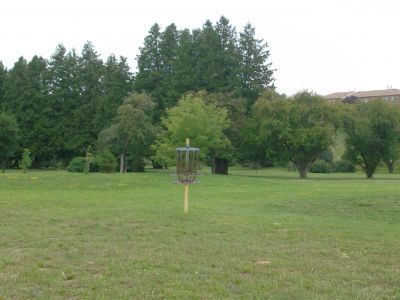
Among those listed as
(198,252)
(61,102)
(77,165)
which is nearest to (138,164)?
(77,165)

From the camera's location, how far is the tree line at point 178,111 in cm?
3862

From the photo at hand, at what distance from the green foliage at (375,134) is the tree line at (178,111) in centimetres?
10

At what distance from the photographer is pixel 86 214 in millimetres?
13031

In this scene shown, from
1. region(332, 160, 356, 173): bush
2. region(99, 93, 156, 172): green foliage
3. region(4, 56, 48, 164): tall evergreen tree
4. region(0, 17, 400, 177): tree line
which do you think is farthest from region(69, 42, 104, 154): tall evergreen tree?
region(332, 160, 356, 173): bush

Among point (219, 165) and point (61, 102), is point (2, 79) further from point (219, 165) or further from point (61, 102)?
point (219, 165)

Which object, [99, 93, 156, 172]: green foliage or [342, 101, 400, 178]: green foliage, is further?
[342, 101, 400, 178]: green foliage

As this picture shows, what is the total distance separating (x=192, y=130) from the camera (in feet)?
118

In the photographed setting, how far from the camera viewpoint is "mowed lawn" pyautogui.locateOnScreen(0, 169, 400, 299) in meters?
5.79

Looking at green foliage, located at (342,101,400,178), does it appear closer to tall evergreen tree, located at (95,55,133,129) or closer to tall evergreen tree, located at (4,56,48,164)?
tall evergreen tree, located at (95,55,133,129)

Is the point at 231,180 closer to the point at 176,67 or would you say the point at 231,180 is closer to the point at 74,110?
the point at 176,67

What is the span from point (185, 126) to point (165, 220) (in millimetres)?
24201

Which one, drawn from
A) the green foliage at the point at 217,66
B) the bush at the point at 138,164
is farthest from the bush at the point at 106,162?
the green foliage at the point at 217,66

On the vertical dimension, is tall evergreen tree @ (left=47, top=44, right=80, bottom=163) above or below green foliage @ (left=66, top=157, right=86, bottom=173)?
above

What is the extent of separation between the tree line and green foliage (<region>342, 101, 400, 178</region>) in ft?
0.32
